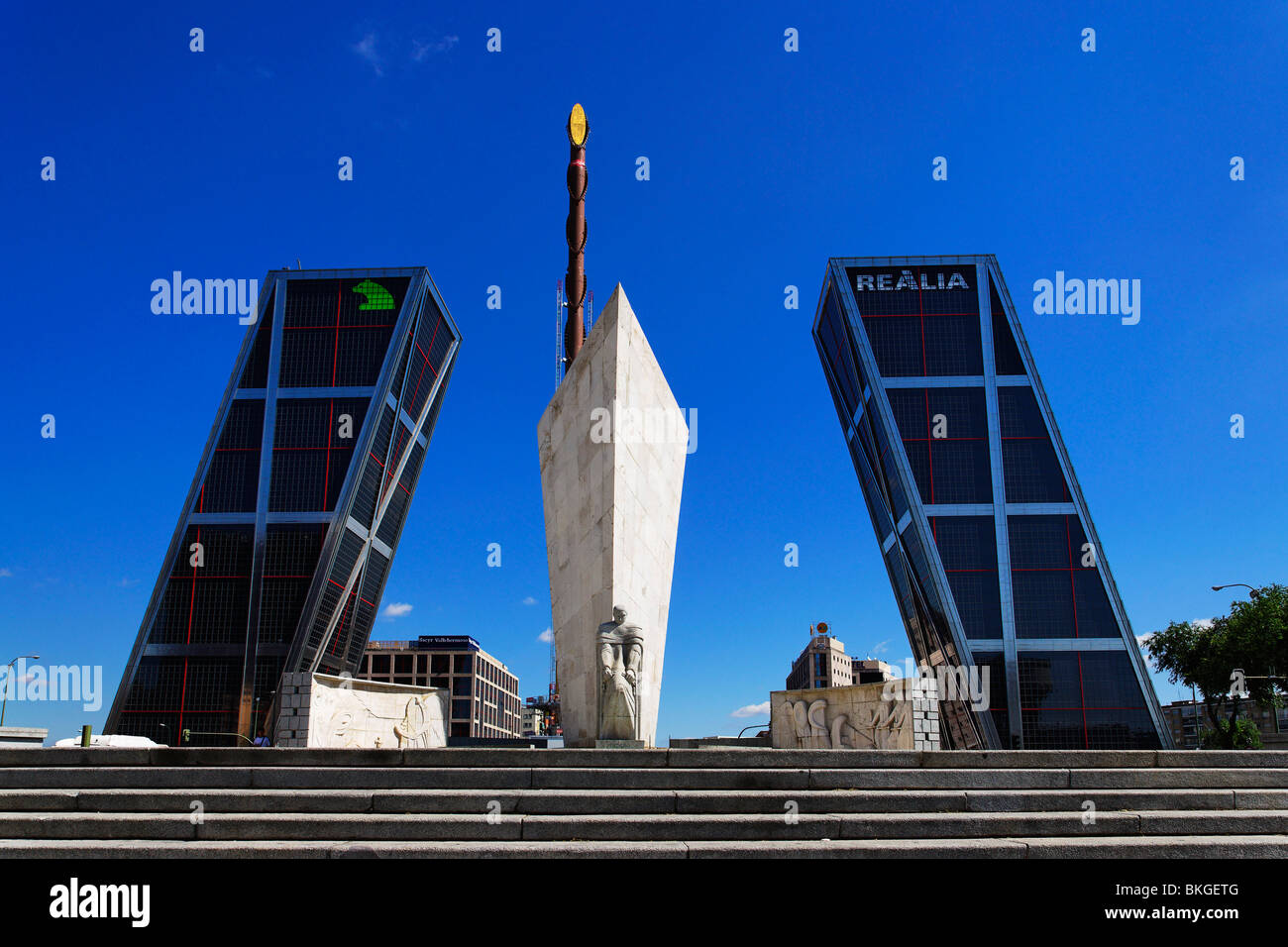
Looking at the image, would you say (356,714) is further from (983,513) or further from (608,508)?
(983,513)

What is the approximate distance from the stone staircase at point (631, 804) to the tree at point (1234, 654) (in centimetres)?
3634

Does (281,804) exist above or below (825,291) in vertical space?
below

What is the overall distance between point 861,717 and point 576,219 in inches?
1251

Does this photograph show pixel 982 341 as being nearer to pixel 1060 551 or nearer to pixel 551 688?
pixel 1060 551

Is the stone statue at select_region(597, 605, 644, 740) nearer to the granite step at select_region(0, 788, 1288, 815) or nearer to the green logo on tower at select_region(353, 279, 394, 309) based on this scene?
the granite step at select_region(0, 788, 1288, 815)

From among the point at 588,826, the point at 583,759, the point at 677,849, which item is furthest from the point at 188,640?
the point at 677,849

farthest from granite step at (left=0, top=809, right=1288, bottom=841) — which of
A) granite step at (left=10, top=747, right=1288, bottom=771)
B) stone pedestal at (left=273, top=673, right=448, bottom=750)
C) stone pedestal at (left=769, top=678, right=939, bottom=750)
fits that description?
stone pedestal at (left=769, top=678, right=939, bottom=750)

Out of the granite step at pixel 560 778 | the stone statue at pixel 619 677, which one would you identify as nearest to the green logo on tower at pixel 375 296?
the stone statue at pixel 619 677

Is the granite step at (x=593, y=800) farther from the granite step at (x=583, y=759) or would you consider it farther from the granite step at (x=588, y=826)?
the granite step at (x=583, y=759)

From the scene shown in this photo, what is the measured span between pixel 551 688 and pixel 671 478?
66.9 meters

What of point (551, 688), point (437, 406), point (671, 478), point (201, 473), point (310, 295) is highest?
point (310, 295)

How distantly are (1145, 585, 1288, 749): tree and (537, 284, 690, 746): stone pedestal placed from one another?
3351 cm
